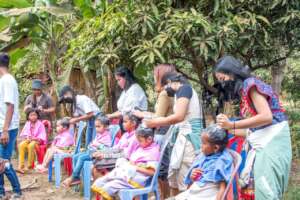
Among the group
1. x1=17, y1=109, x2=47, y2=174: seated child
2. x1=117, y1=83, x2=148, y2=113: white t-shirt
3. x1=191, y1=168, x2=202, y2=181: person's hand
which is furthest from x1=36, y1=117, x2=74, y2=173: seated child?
x1=191, y1=168, x2=202, y2=181: person's hand

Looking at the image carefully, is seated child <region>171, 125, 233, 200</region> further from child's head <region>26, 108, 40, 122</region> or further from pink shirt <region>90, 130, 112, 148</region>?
child's head <region>26, 108, 40, 122</region>

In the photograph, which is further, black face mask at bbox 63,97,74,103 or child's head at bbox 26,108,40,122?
child's head at bbox 26,108,40,122

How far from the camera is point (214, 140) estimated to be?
11.3 ft

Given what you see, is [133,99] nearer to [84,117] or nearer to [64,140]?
[84,117]

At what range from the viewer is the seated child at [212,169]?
3.40 meters

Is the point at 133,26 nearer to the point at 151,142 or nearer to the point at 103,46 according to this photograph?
the point at 103,46

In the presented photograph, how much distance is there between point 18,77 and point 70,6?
454 cm

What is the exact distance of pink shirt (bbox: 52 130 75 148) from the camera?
262 inches

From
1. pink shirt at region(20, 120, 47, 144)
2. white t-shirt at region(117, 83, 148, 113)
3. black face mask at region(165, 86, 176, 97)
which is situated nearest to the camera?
black face mask at region(165, 86, 176, 97)

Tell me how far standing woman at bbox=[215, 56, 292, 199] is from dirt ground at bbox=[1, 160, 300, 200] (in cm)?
205

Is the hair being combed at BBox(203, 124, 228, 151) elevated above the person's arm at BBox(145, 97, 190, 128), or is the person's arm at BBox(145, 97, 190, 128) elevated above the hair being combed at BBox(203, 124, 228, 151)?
the person's arm at BBox(145, 97, 190, 128)

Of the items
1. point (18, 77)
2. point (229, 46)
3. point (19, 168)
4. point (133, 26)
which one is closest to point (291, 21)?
point (229, 46)

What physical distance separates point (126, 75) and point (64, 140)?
1.63m

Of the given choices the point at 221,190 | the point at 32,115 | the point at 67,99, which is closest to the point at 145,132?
the point at 221,190
